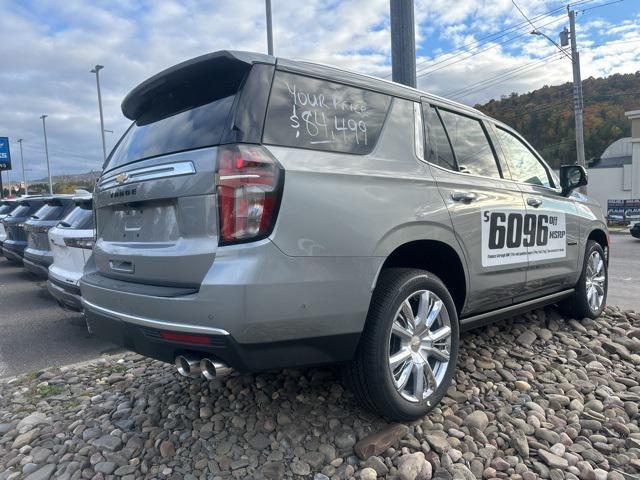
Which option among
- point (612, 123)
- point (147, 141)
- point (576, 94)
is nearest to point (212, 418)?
point (147, 141)

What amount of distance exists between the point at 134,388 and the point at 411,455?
2.05 meters

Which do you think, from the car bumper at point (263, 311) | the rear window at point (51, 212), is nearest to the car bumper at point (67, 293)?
the rear window at point (51, 212)

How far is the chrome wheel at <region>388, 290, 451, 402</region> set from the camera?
2.69 metres

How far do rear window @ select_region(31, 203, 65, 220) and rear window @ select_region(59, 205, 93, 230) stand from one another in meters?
1.93

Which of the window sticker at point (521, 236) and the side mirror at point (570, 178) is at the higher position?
the side mirror at point (570, 178)

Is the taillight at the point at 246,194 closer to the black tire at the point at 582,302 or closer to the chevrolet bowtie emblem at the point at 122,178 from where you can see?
the chevrolet bowtie emblem at the point at 122,178

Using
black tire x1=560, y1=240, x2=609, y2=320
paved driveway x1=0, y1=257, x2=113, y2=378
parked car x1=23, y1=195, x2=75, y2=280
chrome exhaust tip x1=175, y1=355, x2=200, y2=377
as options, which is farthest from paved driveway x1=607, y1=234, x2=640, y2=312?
parked car x1=23, y1=195, x2=75, y2=280

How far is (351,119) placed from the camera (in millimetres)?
2688

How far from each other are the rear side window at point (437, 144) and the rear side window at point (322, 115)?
408 millimetres

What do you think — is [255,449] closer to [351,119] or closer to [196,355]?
[196,355]

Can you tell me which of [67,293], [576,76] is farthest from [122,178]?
[576,76]

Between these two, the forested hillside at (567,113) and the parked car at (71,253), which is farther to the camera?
the forested hillside at (567,113)

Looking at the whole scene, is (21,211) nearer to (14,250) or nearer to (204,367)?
(14,250)

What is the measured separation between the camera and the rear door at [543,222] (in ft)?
12.6
